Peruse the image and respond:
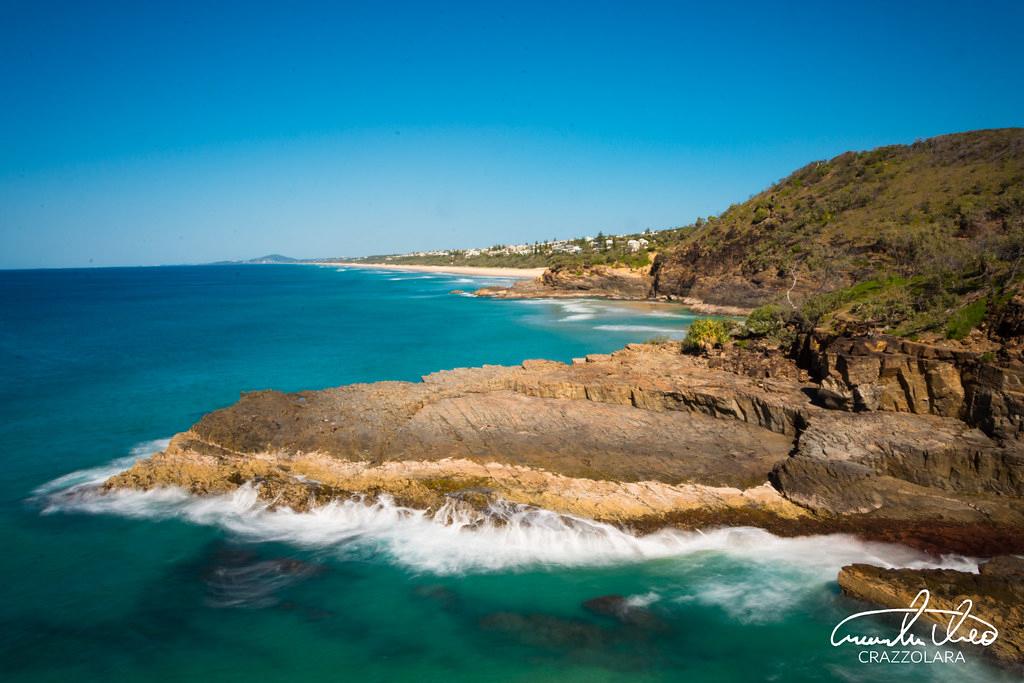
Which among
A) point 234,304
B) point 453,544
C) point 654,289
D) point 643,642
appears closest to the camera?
point 643,642

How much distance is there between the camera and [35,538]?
12930 millimetres

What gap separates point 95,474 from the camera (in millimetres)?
16516

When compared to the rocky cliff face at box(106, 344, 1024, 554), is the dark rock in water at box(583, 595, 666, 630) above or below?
below

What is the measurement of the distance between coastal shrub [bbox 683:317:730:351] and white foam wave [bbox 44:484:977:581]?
10790 mm

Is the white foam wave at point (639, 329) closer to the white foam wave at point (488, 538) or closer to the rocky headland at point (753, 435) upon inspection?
the rocky headland at point (753, 435)

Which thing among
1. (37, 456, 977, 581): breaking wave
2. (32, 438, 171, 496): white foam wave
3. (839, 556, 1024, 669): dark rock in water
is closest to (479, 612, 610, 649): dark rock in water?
(37, 456, 977, 581): breaking wave

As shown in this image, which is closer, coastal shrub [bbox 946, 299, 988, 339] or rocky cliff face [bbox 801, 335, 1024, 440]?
rocky cliff face [bbox 801, 335, 1024, 440]

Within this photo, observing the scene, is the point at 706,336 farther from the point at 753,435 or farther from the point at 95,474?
the point at 95,474

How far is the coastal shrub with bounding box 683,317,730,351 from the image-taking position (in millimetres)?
21531

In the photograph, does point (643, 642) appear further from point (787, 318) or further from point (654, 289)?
point (654, 289)

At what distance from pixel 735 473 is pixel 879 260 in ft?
109

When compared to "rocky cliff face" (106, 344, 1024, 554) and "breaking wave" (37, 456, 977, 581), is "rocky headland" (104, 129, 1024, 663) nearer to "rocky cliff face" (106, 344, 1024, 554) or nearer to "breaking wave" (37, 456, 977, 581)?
"rocky cliff face" (106, 344, 1024, 554)

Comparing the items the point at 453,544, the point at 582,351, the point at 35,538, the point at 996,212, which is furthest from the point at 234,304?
the point at 996,212
